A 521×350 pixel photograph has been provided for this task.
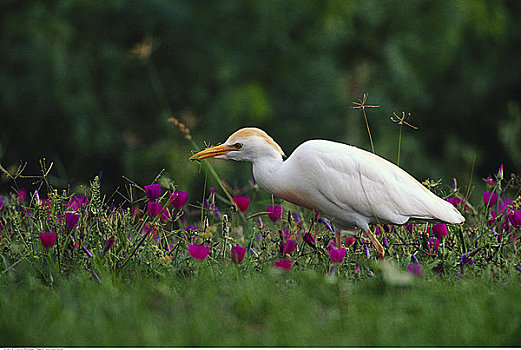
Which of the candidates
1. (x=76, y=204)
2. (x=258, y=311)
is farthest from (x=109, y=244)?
(x=258, y=311)

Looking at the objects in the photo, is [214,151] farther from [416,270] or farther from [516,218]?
[516,218]

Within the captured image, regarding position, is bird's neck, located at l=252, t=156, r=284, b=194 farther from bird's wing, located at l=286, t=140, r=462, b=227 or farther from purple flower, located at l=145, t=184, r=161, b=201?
purple flower, located at l=145, t=184, r=161, b=201

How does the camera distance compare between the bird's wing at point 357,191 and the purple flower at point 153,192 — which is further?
the bird's wing at point 357,191

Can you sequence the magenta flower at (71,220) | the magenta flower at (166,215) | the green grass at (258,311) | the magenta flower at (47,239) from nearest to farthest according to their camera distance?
the green grass at (258,311)
the magenta flower at (47,239)
the magenta flower at (71,220)
the magenta flower at (166,215)

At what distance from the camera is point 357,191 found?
3592mm

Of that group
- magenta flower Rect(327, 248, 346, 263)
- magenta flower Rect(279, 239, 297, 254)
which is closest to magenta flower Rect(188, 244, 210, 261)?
magenta flower Rect(279, 239, 297, 254)

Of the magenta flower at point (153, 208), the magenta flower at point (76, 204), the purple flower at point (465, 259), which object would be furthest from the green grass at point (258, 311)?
the magenta flower at point (76, 204)

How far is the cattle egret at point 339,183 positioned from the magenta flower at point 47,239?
896 millimetres

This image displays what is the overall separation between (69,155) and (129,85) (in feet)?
4.17

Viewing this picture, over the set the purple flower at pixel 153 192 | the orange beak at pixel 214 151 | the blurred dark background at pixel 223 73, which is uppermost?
the orange beak at pixel 214 151

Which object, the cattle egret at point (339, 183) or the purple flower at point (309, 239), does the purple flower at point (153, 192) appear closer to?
the cattle egret at point (339, 183)

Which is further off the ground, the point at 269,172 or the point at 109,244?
the point at 269,172

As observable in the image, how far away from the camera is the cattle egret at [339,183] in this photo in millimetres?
3555

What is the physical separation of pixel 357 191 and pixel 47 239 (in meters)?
1.57
